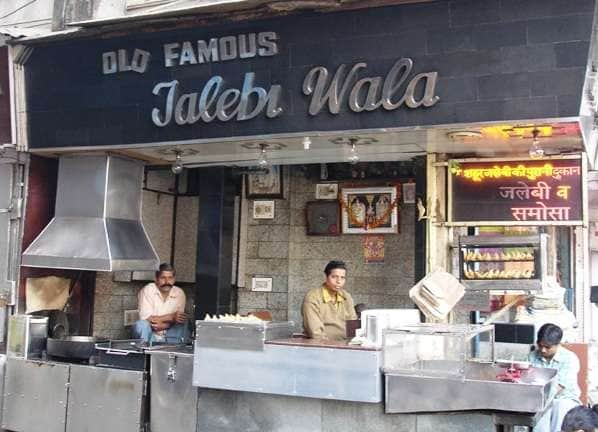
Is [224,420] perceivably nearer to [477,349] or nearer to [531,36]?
[477,349]

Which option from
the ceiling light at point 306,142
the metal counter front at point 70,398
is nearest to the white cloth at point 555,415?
the ceiling light at point 306,142

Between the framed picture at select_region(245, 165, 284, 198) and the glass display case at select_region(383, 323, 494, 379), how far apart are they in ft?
12.9

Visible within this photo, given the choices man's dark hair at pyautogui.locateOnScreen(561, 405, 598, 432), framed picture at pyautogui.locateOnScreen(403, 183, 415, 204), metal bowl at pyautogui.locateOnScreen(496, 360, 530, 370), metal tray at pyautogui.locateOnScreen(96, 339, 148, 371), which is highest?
framed picture at pyautogui.locateOnScreen(403, 183, 415, 204)

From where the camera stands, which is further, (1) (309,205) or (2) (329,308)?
(1) (309,205)

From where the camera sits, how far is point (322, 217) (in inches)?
374

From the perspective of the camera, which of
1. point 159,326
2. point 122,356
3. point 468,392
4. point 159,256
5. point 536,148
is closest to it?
point 468,392

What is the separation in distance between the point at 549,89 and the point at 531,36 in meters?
0.51

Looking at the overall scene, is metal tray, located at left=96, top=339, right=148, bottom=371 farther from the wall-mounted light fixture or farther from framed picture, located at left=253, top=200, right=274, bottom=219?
framed picture, located at left=253, top=200, right=274, bottom=219

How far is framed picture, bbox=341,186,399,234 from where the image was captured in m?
9.03

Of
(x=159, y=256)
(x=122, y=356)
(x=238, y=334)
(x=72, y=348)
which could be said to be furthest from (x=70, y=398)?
(x=159, y=256)

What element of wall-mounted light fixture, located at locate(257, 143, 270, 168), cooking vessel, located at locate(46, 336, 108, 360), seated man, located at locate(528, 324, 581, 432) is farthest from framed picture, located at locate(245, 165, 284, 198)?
seated man, located at locate(528, 324, 581, 432)

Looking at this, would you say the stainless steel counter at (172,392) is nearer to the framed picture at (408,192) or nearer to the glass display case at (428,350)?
the glass display case at (428,350)

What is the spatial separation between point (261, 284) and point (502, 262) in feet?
12.1

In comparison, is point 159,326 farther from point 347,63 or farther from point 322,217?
point 347,63
